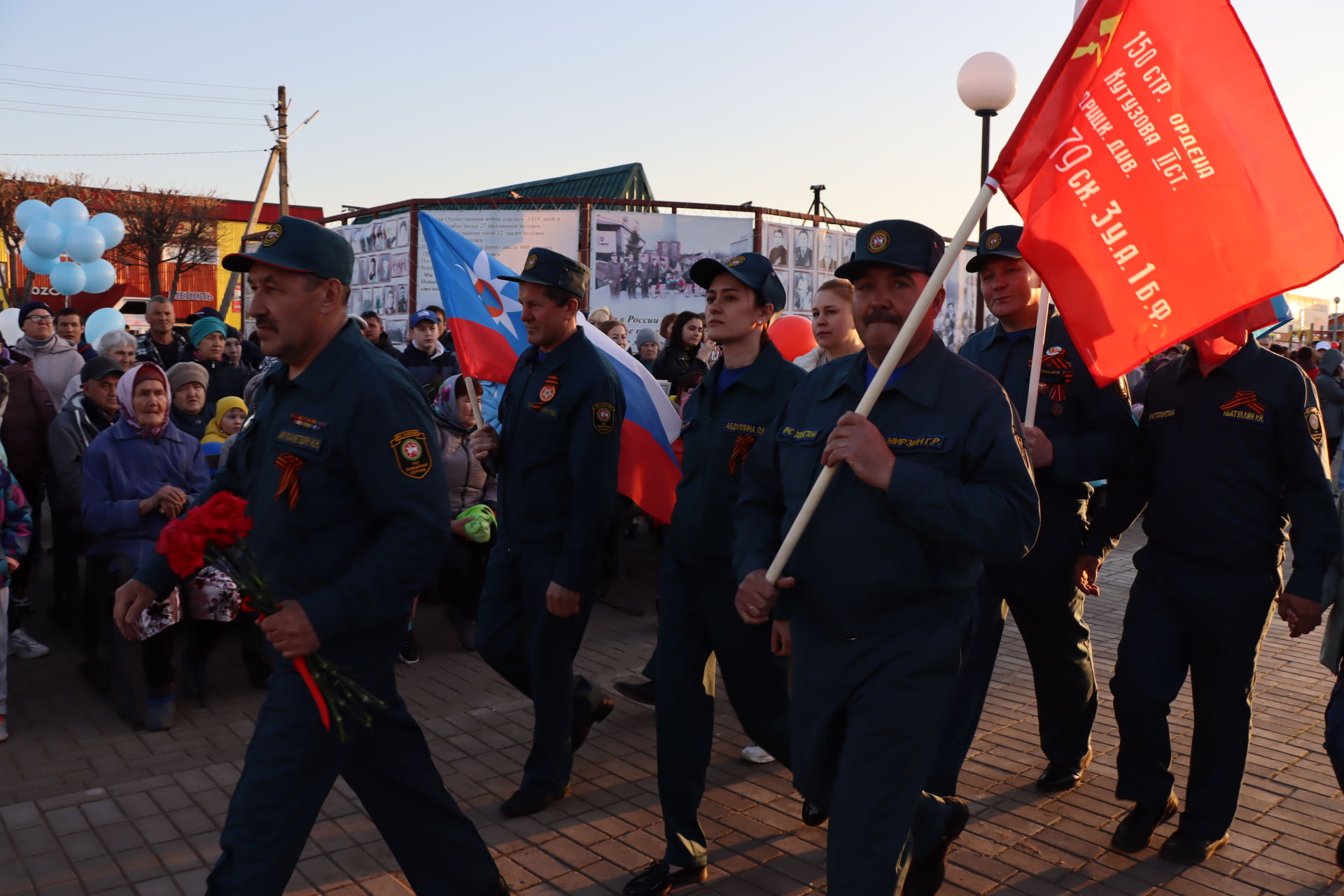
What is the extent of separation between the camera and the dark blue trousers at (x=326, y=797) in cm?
272

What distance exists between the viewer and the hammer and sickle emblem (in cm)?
317

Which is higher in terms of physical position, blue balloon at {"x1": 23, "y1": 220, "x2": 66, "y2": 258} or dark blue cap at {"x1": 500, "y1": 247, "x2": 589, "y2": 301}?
blue balloon at {"x1": 23, "y1": 220, "x2": 66, "y2": 258}

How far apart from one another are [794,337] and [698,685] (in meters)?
3.59

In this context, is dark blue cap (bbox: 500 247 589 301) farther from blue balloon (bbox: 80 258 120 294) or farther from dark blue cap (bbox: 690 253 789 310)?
blue balloon (bbox: 80 258 120 294)

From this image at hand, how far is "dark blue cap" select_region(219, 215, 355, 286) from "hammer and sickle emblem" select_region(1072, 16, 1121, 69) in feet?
7.23

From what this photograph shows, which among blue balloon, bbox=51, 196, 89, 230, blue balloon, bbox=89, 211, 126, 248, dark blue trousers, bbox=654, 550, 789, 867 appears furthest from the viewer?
blue balloon, bbox=89, 211, 126, 248

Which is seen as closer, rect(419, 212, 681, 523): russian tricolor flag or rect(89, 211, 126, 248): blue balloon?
rect(419, 212, 681, 523): russian tricolor flag

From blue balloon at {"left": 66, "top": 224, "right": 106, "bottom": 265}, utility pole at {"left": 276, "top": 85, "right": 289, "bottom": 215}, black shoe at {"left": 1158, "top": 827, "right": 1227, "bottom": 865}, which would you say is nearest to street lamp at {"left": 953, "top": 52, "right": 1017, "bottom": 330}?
black shoe at {"left": 1158, "top": 827, "right": 1227, "bottom": 865}

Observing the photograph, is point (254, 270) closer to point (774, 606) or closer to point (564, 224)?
point (774, 606)

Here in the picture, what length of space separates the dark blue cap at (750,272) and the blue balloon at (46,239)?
16.4m

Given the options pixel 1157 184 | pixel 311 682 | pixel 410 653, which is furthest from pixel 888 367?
pixel 410 653

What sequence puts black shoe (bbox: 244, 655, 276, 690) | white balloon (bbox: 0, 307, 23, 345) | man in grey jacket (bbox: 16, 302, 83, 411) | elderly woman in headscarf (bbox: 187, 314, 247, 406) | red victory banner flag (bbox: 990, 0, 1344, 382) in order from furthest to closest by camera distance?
white balloon (bbox: 0, 307, 23, 345) → elderly woman in headscarf (bbox: 187, 314, 247, 406) → man in grey jacket (bbox: 16, 302, 83, 411) → black shoe (bbox: 244, 655, 276, 690) → red victory banner flag (bbox: 990, 0, 1344, 382)

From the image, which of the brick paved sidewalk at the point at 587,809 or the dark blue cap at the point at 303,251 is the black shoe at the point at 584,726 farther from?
the dark blue cap at the point at 303,251

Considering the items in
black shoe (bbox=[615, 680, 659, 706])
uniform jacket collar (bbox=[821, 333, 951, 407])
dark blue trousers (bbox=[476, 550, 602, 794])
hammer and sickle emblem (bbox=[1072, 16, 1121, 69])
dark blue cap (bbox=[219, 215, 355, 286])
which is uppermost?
hammer and sickle emblem (bbox=[1072, 16, 1121, 69])
